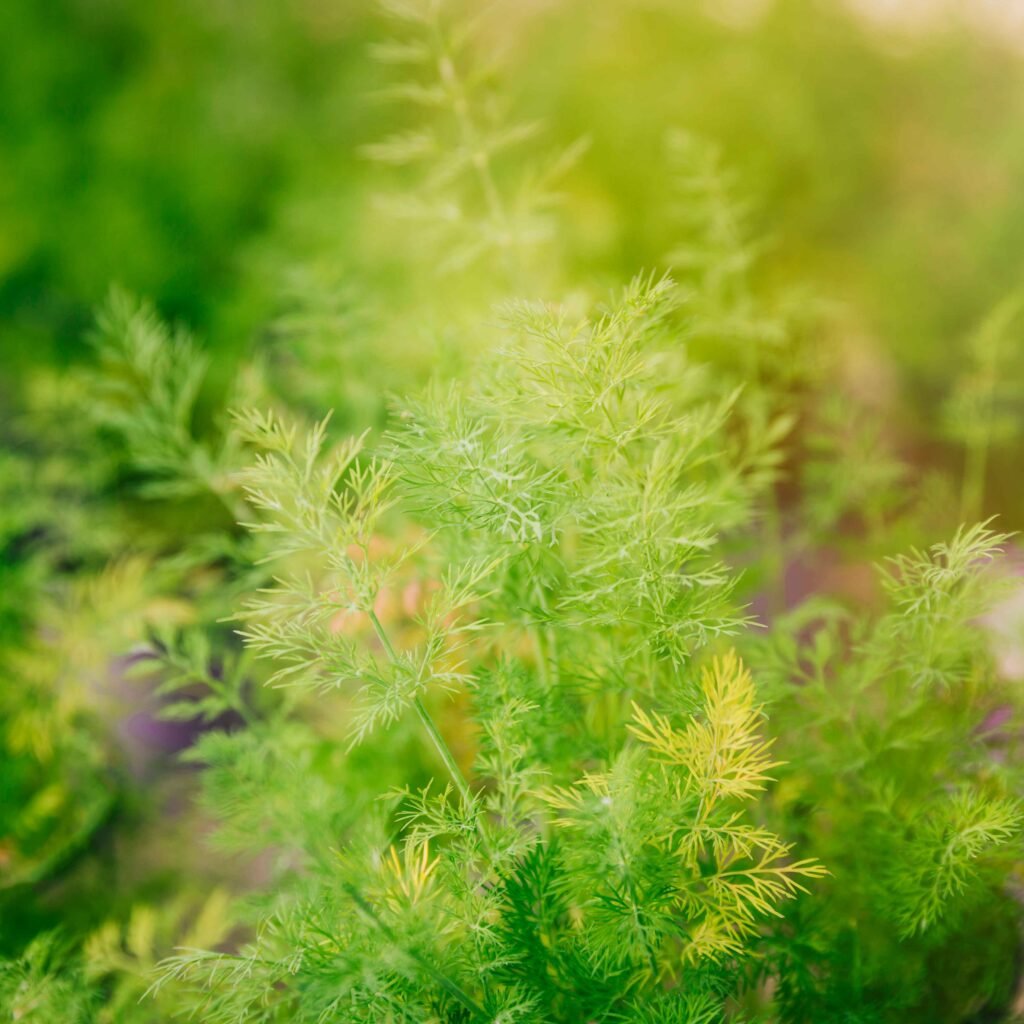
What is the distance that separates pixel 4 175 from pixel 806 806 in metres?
1.61

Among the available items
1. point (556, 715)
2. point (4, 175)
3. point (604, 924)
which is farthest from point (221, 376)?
point (604, 924)

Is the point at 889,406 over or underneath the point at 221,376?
over

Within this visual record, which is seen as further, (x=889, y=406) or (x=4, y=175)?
(x=4, y=175)

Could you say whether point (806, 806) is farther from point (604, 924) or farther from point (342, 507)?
point (342, 507)

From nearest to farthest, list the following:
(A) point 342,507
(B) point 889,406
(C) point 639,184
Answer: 1. (A) point 342,507
2. (B) point 889,406
3. (C) point 639,184

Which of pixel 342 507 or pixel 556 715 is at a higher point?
Answer: pixel 342 507

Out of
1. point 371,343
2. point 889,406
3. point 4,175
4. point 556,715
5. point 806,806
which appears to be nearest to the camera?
point 556,715

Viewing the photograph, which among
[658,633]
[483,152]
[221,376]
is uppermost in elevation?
[483,152]

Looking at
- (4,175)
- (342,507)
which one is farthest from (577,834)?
(4,175)

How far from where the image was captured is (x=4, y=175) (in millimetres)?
1520

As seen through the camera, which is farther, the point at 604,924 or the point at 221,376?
the point at 221,376

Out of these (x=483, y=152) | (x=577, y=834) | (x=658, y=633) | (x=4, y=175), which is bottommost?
(x=4, y=175)

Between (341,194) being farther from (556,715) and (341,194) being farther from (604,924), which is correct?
(604,924)

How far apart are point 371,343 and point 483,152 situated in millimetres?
200
